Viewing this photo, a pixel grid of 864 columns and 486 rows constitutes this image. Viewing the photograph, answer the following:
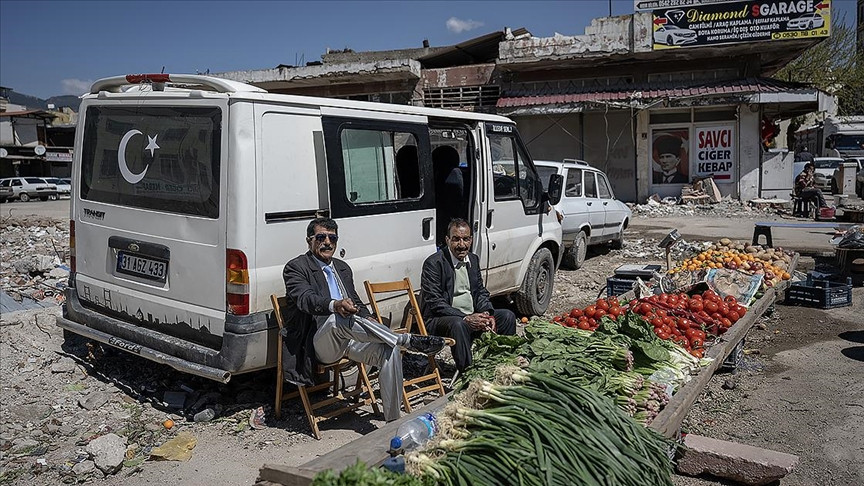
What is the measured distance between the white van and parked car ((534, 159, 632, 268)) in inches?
217

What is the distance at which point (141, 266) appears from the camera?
5141 mm

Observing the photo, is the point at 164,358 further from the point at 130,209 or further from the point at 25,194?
the point at 25,194

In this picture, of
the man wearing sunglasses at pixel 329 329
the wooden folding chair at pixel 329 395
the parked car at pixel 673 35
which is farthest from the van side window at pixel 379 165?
the parked car at pixel 673 35

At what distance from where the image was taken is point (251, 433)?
191 inches

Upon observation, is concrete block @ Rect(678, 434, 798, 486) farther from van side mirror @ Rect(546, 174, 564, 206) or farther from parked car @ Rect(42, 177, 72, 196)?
parked car @ Rect(42, 177, 72, 196)

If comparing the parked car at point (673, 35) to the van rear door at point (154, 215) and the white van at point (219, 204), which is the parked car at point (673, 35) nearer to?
the white van at point (219, 204)

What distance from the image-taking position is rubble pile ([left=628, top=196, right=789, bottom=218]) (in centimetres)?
1980

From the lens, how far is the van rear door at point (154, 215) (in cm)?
471

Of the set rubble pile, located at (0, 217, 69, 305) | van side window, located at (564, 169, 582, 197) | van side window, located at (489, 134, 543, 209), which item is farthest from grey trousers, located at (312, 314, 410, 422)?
van side window, located at (564, 169, 582, 197)

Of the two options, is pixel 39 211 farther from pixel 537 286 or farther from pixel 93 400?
pixel 537 286

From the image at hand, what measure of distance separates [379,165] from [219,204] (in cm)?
152

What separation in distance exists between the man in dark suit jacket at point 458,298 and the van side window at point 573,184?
6.17 meters

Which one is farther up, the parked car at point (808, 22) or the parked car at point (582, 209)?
the parked car at point (808, 22)

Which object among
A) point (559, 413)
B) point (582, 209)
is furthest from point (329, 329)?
point (582, 209)
